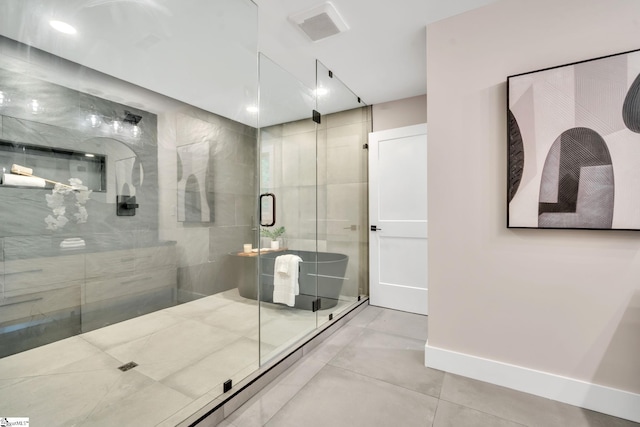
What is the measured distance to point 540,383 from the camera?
1769 mm

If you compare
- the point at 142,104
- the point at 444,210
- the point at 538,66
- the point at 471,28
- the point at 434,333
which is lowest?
the point at 434,333

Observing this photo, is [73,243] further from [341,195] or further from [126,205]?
[341,195]

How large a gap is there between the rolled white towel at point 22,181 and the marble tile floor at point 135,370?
870 mm

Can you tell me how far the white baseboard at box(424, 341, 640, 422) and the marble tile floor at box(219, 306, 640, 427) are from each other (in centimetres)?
4

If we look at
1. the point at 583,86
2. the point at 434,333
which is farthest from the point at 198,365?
the point at 583,86

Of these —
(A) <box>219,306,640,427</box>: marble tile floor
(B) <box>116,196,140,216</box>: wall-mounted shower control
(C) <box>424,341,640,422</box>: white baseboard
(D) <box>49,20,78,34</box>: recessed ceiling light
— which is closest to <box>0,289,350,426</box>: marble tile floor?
(A) <box>219,306,640,427</box>: marble tile floor

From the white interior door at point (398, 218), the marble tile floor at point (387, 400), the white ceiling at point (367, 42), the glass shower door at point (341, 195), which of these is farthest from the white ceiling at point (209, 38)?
the marble tile floor at point (387, 400)

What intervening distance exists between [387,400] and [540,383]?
39.1 inches

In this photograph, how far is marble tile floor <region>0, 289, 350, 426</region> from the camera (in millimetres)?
1465

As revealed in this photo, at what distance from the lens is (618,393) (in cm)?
159

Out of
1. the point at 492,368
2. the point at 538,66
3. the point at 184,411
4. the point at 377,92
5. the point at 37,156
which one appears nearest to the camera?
the point at 37,156

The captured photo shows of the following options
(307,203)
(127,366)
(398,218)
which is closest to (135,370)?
(127,366)

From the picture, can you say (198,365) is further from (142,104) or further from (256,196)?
(142,104)

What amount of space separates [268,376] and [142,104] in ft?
6.64
